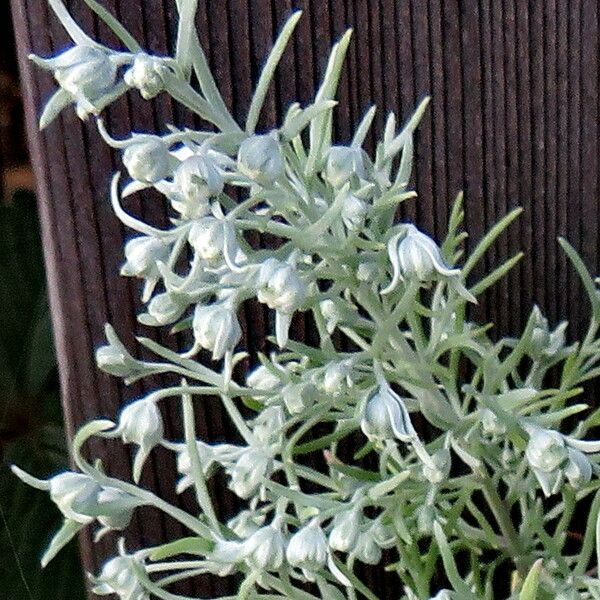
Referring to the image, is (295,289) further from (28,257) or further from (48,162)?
(28,257)

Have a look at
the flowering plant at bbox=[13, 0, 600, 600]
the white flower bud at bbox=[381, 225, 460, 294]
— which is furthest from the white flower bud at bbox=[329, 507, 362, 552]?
the white flower bud at bbox=[381, 225, 460, 294]

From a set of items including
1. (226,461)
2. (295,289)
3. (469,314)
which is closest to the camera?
(295,289)

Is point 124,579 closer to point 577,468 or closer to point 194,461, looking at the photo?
point 194,461

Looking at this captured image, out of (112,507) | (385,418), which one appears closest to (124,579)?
(112,507)

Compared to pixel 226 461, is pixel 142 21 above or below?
above

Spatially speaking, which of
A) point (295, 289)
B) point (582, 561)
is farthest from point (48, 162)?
point (582, 561)

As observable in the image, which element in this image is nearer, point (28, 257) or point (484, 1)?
point (484, 1)
